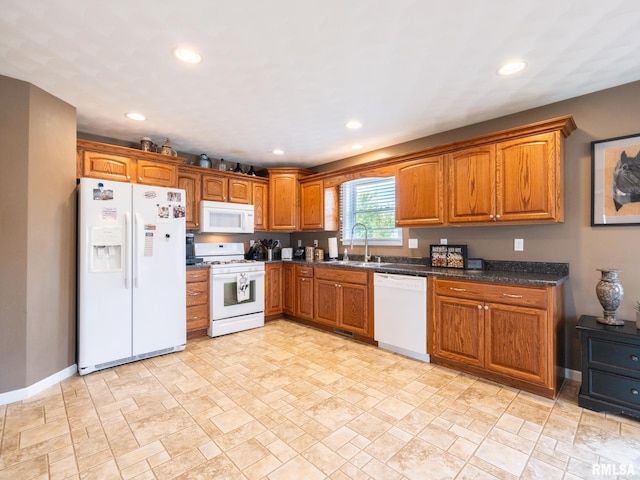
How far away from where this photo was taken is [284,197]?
16.0 ft

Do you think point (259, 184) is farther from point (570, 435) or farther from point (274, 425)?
point (570, 435)

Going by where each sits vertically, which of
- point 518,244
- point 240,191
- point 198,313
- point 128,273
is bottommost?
point 198,313

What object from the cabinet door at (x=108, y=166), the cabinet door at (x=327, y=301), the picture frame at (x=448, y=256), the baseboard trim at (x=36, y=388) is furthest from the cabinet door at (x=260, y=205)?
the baseboard trim at (x=36, y=388)

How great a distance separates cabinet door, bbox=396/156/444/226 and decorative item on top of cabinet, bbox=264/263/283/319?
6.61ft

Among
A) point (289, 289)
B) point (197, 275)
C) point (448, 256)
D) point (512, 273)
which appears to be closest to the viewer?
point (512, 273)

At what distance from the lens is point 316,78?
2.37 metres

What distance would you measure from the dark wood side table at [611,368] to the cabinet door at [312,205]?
10.5 feet

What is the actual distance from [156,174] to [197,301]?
63.5 inches

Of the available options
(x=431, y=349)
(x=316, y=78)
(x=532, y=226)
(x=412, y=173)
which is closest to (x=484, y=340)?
(x=431, y=349)

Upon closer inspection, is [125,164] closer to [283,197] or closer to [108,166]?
[108,166]

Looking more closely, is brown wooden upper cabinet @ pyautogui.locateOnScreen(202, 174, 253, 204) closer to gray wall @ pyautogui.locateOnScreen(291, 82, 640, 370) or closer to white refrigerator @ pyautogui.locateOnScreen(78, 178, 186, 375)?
white refrigerator @ pyautogui.locateOnScreen(78, 178, 186, 375)

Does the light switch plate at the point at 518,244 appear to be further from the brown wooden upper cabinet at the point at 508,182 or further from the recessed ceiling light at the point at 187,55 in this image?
the recessed ceiling light at the point at 187,55

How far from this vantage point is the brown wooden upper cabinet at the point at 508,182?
8.32ft

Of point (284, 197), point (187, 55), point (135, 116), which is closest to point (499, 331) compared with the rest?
point (187, 55)
